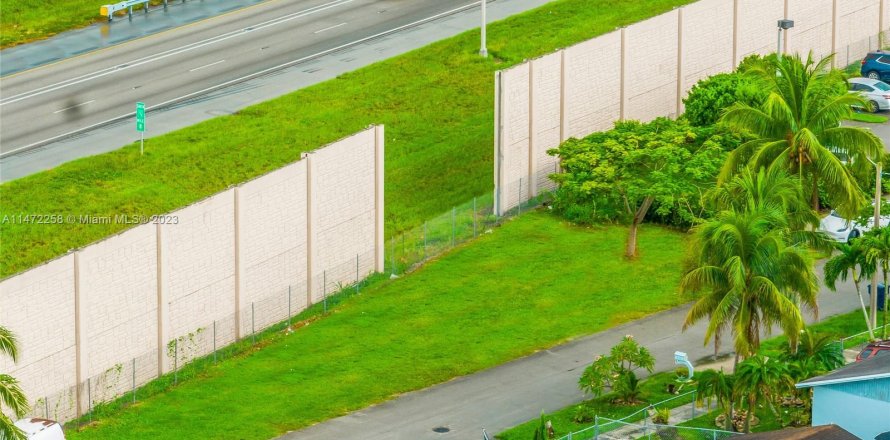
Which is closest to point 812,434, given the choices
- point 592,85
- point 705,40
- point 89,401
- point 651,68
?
point 89,401

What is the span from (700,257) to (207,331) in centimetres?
1907

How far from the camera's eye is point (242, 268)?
74.4 metres

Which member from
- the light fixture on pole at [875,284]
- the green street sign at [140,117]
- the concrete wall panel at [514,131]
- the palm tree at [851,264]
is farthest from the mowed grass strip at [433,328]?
the green street sign at [140,117]

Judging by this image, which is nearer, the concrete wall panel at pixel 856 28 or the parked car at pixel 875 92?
the parked car at pixel 875 92

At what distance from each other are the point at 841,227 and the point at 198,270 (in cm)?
2610

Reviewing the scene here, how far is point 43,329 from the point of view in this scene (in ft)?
220

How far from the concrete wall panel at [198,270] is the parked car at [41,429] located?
35.5 ft

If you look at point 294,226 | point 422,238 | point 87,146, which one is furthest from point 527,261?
point 87,146

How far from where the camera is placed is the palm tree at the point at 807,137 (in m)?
73.6

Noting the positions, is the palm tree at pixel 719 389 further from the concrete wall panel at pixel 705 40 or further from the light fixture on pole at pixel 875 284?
the concrete wall panel at pixel 705 40

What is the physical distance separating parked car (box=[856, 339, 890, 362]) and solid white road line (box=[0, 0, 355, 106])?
145 ft

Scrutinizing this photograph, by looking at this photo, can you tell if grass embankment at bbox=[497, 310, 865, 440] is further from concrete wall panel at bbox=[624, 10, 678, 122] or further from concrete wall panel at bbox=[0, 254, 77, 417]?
concrete wall panel at bbox=[624, 10, 678, 122]

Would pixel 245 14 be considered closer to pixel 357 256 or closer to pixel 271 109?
pixel 271 109

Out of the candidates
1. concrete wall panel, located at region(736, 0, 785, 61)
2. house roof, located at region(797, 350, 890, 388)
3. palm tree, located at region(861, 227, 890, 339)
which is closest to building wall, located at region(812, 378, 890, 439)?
house roof, located at region(797, 350, 890, 388)
